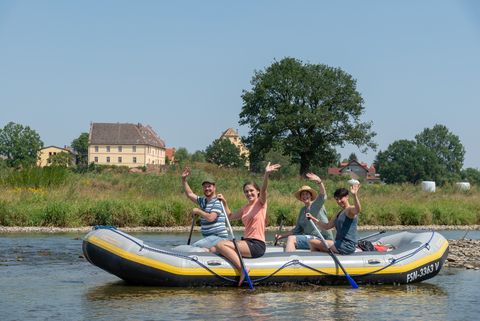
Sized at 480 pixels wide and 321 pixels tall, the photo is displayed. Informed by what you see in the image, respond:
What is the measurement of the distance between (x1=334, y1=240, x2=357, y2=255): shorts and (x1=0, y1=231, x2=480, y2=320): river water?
1.77 ft

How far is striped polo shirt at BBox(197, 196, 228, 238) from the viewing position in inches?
472

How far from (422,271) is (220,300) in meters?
3.43

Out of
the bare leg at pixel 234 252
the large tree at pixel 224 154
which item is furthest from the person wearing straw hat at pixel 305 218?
the large tree at pixel 224 154

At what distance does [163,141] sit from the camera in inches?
5236

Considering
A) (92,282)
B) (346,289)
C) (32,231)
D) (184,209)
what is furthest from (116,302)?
(184,209)

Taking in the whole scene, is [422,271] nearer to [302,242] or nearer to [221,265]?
[302,242]

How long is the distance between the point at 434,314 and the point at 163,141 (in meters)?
124

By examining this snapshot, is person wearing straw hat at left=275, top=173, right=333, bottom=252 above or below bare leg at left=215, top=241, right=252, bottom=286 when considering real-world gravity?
above

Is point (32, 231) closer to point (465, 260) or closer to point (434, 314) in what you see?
point (465, 260)

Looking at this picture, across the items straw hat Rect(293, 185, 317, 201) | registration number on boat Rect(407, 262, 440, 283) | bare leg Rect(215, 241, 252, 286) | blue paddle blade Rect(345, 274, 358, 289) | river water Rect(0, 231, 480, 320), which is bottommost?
river water Rect(0, 231, 480, 320)

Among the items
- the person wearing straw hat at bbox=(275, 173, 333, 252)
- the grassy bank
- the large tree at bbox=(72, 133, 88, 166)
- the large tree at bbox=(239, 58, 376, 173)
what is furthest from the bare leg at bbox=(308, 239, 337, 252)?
the large tree at bbox=(72, 133, 88, 166)

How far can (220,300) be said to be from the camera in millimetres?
10914

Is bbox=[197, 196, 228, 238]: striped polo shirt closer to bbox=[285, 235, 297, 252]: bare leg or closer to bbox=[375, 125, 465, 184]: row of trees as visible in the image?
bbox=[285, 235, 297, 252]: bare leg

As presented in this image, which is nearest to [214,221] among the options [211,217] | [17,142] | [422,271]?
[211,217]
